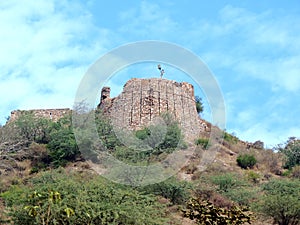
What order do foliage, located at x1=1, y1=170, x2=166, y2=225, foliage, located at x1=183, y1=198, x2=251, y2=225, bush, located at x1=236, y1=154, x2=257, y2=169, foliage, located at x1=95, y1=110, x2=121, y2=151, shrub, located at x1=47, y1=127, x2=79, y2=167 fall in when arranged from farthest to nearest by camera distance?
bush, located at x1=236, y1=154, x2=257, y2=169 < foliage, located at x1=95, y1=110, x2=121, y2=151 < shrub, located at x1=47, y1=127, x2=79, y2=167 < foliage, located at x1=1, y1=170, x2=166, y2=225 < foliage, located at x1=183, y1=198, x2=251, y2=225

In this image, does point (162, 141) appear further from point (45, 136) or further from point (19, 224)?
point (19, 224)

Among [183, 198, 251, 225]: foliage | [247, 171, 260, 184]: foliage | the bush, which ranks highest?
the bush

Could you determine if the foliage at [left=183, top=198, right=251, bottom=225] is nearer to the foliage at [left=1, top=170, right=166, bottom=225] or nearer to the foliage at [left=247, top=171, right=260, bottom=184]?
the foliage at [left=1, top=170, right=166, bottom=225]

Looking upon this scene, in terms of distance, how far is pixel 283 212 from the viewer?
18.9m

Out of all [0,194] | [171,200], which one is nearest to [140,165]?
[171,200]

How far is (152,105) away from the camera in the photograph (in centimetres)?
3256

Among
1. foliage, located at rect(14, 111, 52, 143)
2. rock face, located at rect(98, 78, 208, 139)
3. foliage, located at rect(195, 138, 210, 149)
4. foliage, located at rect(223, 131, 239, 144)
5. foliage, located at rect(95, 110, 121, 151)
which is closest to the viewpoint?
foliage, located at rect(95, 110, 121, 151)

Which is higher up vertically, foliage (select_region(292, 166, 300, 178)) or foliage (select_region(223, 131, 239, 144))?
foliage (select_region(223, 131, 239, 144))

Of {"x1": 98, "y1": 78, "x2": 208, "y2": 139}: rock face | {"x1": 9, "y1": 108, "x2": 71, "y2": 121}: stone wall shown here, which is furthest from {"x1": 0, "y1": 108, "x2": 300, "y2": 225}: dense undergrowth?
{"x1": 9, "y1": 108, "x2": 71, "y2": 121}: stone wall

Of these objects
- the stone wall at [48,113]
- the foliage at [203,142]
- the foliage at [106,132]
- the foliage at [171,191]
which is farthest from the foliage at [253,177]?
Answer: the stone wall at [48,113]

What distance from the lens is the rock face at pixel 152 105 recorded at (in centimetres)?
3231

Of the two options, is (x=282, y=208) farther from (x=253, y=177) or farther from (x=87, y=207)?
(x=253, y=177)

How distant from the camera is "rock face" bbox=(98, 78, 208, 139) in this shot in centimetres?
3231

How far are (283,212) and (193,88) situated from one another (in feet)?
57.4
